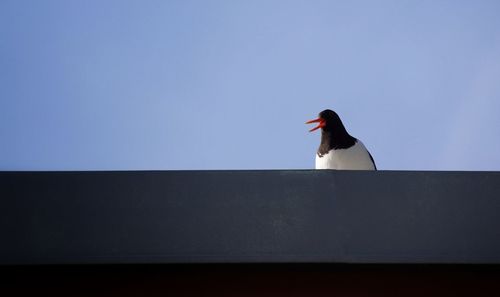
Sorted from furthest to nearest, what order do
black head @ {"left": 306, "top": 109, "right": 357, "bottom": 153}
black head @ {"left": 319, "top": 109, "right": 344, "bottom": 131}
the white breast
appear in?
black head @ {"left": 319, "top": 109, "right": 344, "bottom": 131}
black head @ {"left": 306, "top": 109, "right": 357, "bottom": 153}
the white breast

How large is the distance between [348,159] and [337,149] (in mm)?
159

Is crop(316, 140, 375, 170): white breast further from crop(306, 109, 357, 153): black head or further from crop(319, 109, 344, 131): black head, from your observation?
crop(319, 109, 344, 131): black head

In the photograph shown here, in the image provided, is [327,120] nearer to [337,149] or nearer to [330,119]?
[330,119]

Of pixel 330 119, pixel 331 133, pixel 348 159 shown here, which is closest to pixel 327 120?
pixel 330 119

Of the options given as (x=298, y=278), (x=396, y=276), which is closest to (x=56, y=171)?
(x=298, y=278)

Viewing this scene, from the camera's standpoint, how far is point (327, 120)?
4559 mm

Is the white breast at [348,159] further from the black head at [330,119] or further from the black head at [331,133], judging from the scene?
the black head at [330,119]

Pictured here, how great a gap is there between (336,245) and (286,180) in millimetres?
215

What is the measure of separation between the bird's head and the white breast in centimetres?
35

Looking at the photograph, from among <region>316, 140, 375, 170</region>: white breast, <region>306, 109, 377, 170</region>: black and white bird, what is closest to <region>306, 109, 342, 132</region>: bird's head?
<region>306, 109, 377, 170</region>: black and white bird

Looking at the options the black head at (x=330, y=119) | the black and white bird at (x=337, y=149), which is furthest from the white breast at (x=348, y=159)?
the black head at (x=330, y=119)

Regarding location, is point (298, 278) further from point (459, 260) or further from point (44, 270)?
point (44, 270)

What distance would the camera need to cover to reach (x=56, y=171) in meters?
1.54

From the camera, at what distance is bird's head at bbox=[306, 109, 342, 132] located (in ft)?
14.8
